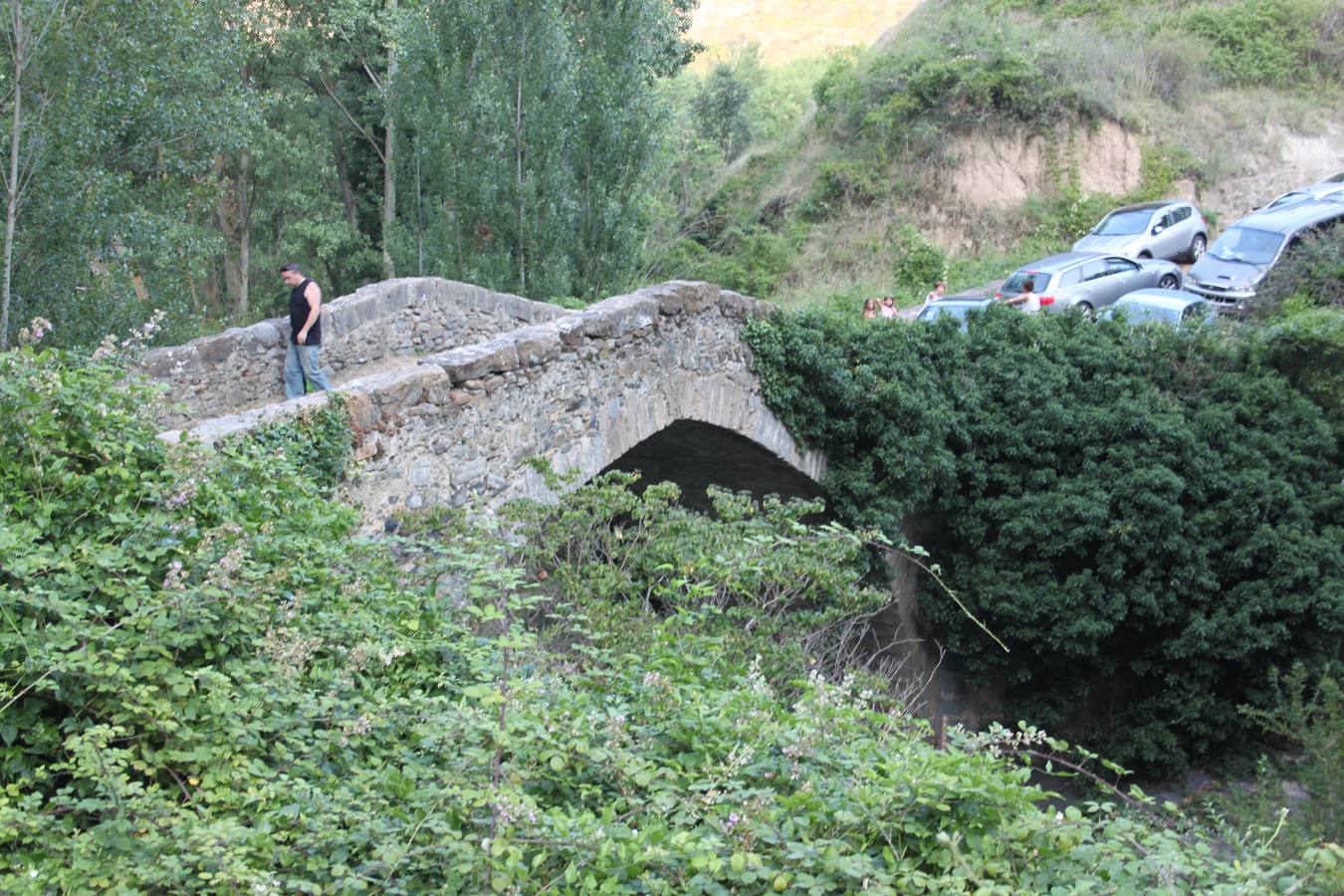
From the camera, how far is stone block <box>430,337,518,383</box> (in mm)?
7793

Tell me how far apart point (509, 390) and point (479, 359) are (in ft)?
1.41

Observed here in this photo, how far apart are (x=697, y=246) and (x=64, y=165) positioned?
1669 cm

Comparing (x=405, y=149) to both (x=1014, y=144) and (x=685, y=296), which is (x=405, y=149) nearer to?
(x=685, y=296)

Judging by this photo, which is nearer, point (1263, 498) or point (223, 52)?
point (1263, 498)

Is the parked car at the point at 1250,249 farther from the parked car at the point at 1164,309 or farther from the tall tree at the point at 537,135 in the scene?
the tall tree at the point at 537,135

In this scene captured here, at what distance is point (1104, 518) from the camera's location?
1323cm

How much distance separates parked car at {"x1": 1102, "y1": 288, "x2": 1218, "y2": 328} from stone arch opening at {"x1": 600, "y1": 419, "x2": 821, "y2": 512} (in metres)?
5.57

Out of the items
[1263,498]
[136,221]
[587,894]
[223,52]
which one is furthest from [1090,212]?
[587,894]

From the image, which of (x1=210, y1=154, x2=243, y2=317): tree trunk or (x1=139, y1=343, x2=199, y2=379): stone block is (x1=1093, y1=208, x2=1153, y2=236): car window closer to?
(x1=210, y1=154, x2=243, y2=317): tree trunk

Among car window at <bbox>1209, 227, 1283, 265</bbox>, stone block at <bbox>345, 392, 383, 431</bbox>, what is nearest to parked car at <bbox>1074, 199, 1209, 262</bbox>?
car window at <bbox>1209, 227, 1283, 265</bbox>

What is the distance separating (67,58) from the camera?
12.3 m

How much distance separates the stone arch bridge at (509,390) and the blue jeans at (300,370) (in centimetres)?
29

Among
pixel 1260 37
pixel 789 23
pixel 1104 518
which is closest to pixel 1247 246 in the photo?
pixel 1104 518

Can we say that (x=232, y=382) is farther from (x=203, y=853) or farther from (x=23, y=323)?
(x=203, y=853)
